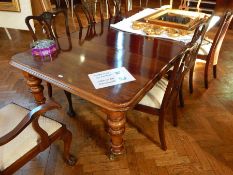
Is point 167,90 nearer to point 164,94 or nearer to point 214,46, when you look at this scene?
point 164,94

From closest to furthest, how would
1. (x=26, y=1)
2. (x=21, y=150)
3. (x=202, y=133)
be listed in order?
(x=21, y=150) < (x=202, y=133) < (x=26, y=1)

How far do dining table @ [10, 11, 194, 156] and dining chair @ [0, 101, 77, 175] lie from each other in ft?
0.66

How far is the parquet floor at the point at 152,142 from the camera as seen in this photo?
147 centimetres

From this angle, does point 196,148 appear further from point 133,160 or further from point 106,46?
point 106,46

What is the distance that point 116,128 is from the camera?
1.23m

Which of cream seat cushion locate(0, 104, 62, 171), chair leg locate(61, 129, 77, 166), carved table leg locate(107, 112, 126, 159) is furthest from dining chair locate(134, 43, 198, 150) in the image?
cream seat cushion locate(0, 104, 62, 171)

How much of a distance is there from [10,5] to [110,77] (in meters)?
2.80

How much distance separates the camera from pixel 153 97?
1478 mm

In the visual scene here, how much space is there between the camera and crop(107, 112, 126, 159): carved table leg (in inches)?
46.3

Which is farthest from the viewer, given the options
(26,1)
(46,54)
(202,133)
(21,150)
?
(26,1)

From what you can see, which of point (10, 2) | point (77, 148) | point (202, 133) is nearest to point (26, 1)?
point (10, 2)

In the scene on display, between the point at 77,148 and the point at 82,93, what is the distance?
0.66 m

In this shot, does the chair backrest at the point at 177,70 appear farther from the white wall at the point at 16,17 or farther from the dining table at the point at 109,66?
the white wall at the point at 16,17

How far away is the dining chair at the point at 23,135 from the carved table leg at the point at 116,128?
0.27m
